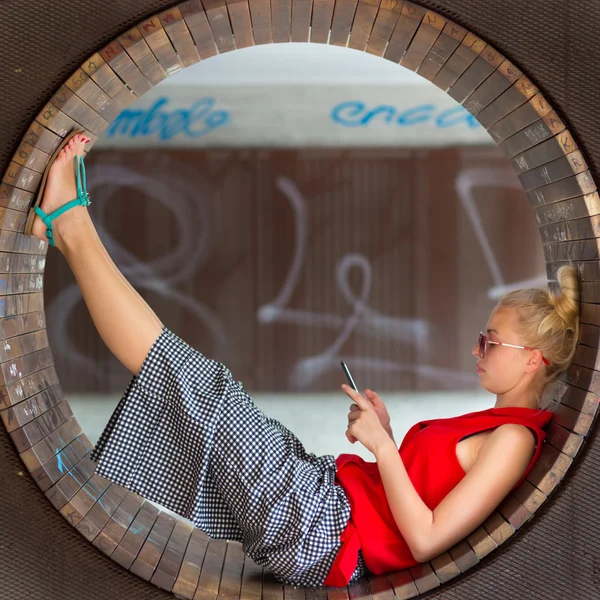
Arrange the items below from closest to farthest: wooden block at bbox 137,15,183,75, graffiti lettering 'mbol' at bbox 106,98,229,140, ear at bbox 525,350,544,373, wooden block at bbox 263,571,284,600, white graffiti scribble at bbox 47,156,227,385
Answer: wooden block at bbox 137,15,183,75 < wooden block at bbox 263,571,284,600 < ear at bbox 525,350,544,373 < graffiti lettering 'mbol' at bbox 106,98,229,140 < white graffiti scribble at bbox 47,156,227,385

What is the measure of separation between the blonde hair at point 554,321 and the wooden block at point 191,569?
0.95m

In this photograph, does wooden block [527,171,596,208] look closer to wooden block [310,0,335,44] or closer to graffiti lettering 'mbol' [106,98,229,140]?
wooden block [310,0,335,44]

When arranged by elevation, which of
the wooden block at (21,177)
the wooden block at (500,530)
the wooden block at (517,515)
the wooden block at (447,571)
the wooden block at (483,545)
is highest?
the wooden block at (21,177)

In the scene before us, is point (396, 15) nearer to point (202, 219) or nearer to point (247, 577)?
point (247, 577)

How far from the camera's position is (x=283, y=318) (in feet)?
17.3

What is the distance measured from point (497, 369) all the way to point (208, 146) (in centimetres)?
384

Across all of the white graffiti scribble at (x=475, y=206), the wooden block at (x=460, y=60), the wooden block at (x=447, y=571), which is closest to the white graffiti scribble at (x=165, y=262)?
the white graffiti scribble at (x=475, y=206)

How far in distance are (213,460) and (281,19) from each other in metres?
1.00

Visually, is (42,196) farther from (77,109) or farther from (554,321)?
(554,321)

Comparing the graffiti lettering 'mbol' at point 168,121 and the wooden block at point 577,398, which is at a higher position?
the graffiti lettering 'mbol' at point 168,121

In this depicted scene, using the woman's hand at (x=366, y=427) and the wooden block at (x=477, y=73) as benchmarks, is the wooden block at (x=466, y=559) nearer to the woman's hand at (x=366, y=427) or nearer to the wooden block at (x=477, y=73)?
the woman's hand at (x=366, y=427)

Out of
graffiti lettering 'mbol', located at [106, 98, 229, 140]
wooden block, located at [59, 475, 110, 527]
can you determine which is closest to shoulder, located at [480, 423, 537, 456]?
wooden block, located at [59, 475, 110, 527]

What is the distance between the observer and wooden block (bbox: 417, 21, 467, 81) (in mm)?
1494

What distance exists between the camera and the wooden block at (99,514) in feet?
4.97
